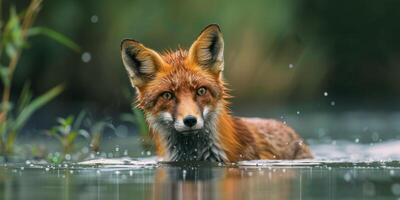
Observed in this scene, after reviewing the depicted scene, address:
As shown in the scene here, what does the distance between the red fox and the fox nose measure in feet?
0.59

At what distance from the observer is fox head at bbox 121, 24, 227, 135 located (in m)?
8.98

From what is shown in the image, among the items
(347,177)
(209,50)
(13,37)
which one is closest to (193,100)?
(209,50)

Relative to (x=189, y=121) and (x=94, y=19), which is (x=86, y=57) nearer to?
(x=94, y=19)

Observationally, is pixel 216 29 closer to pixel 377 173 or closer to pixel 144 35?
pixel 377 173

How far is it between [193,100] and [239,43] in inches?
246

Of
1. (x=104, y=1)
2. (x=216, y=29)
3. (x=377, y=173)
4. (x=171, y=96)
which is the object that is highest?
(x=104, y=1)

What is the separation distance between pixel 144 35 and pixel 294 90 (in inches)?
101

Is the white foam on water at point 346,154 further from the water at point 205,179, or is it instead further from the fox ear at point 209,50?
the fox ear at point 209,50

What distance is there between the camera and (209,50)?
9.59 metres

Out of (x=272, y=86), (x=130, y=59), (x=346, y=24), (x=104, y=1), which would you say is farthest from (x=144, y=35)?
(x=130, y=59)

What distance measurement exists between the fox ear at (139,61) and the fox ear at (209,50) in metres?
0.33

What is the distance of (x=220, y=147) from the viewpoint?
9.46 meters

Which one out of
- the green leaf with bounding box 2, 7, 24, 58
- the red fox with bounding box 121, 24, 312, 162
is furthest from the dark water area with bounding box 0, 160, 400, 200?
the green leaf with bounding box 2, 7, 24, 58

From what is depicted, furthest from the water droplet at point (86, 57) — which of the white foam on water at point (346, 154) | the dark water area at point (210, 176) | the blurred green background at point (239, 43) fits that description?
Answer: the white foam on water at point (346, 154)
